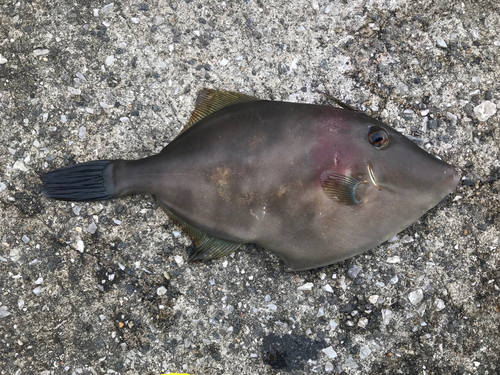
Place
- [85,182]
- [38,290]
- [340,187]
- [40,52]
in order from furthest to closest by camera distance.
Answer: [40,52] → [38,290] → [85,182] → [340,187]

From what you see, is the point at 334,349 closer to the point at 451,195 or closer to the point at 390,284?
the point at 390,284

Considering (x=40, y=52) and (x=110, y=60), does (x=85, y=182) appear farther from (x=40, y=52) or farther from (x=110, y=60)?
(x=40, y=52)

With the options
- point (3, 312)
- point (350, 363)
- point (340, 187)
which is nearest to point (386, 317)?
point (350, 363)

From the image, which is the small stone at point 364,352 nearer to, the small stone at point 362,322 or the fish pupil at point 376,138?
the small stone at point 362,322

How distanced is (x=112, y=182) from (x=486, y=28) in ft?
8.89

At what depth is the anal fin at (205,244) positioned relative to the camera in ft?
8.93

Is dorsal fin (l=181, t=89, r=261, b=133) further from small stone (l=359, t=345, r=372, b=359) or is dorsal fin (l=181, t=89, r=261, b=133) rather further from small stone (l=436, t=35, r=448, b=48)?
small stone (l=359, t=345, r=372, b=359)

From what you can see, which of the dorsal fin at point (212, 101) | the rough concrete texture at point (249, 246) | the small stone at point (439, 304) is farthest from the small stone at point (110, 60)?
the small stone at point (439, 304)

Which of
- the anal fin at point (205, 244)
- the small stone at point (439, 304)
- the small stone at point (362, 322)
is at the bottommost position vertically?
the small stone at point (362, 322)

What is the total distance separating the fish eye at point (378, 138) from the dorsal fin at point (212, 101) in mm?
763

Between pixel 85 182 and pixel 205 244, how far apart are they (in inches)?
32.9

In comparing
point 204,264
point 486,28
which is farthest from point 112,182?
point 486,28

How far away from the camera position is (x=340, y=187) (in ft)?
8.21

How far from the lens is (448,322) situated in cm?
280
